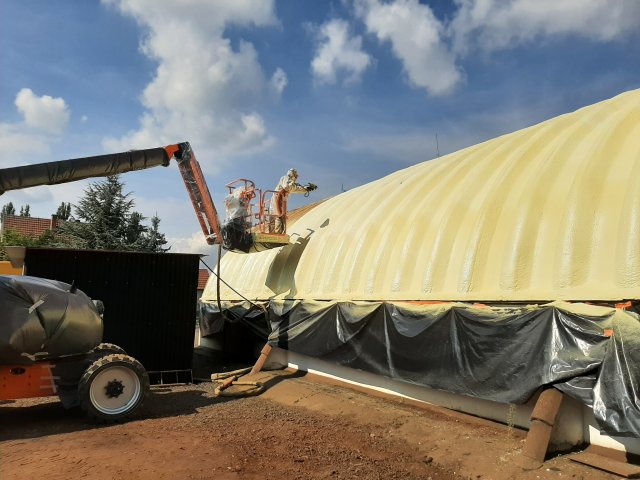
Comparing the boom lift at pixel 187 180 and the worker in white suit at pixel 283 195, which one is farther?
the worker in white suit at pixel 283 195

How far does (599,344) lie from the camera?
20.5 feet

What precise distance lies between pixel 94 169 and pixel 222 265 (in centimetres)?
1359

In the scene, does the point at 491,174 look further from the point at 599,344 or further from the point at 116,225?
the point at 116,225

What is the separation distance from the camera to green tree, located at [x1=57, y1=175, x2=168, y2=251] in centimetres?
2966

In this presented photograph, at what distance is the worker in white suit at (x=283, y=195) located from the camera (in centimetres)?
1564

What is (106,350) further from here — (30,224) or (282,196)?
(30,224)

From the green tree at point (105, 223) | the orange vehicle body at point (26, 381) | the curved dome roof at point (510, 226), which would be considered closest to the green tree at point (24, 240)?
the green tree at point (105, 223)

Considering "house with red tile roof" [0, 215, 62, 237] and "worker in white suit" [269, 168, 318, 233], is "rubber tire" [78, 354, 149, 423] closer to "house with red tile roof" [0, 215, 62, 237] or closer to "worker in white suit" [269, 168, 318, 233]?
"worker in white suit" [269, 168, 318, 233]

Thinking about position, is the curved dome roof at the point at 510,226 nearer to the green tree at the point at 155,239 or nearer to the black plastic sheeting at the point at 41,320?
the black plastic sheeting at the point at 41,320

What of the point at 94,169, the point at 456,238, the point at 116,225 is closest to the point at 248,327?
the point at 94,169

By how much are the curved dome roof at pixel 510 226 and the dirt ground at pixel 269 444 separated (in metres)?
2.38

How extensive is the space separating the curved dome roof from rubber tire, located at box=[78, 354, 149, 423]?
17.2ft

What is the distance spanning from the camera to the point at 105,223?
30281 millimetres

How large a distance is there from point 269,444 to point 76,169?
6963mm
